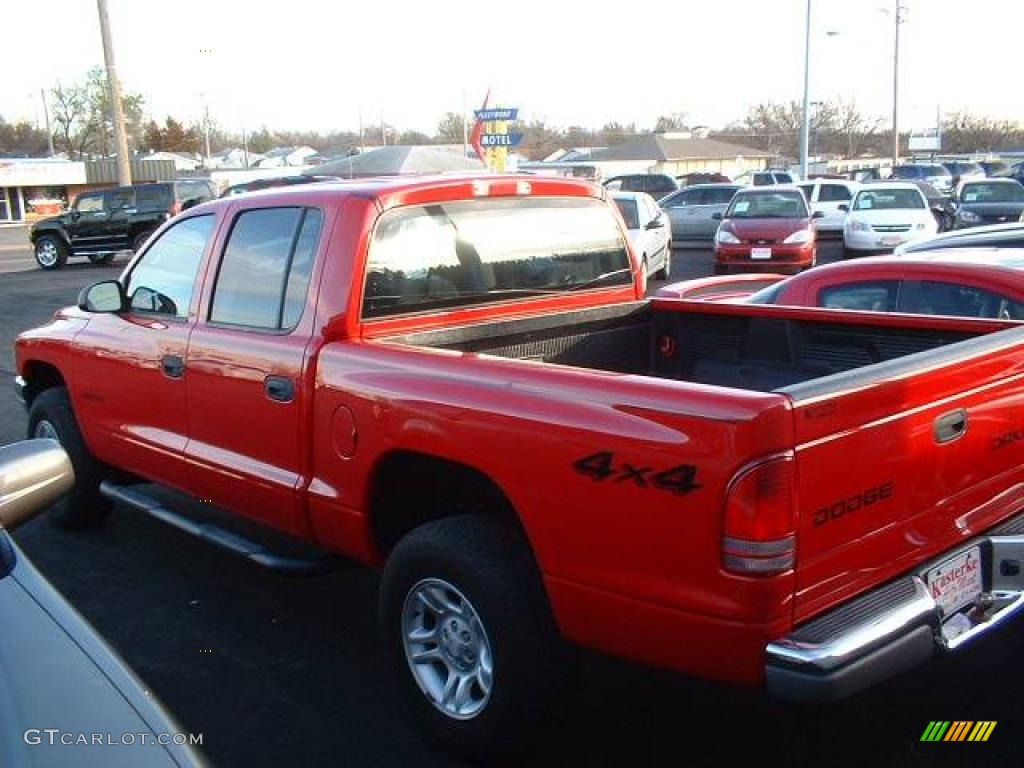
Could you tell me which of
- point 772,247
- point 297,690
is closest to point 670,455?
point 297,690

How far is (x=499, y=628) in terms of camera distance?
3131mm

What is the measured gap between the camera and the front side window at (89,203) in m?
25.0

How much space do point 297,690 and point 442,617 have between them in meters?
0.88

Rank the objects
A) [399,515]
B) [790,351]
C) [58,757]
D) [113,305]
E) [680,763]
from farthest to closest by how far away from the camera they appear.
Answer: [113,305], [790,351], [399,515], [680,763], [58,757]

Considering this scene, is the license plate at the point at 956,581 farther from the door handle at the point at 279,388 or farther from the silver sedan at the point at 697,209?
the silver sedan at the point at 697,209

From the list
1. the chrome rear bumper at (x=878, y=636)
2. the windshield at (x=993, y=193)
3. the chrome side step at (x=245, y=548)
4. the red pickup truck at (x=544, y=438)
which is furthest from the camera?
the windshield at (x=993, y=193)

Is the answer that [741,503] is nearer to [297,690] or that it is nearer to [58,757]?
[58,757]

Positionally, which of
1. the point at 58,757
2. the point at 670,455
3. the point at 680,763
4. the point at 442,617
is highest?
the point at 670,455

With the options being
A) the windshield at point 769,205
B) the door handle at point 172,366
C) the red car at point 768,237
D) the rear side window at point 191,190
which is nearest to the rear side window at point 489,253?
the door handle at point 172,366

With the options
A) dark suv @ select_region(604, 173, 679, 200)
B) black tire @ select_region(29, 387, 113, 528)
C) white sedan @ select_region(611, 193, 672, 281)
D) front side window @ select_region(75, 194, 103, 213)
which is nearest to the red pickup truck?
black tire @ select_region(29, 387, 113, 528)

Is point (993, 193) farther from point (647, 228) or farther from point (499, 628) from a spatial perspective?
point (499, 628)

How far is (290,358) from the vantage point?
3.91 meters

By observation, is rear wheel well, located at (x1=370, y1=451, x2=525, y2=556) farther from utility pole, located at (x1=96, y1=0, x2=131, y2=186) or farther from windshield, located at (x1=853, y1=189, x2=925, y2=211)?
utility pole, located at (x1=96, y1=0, x2=131, y2=186)

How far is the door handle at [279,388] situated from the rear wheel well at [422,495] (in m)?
0.53
